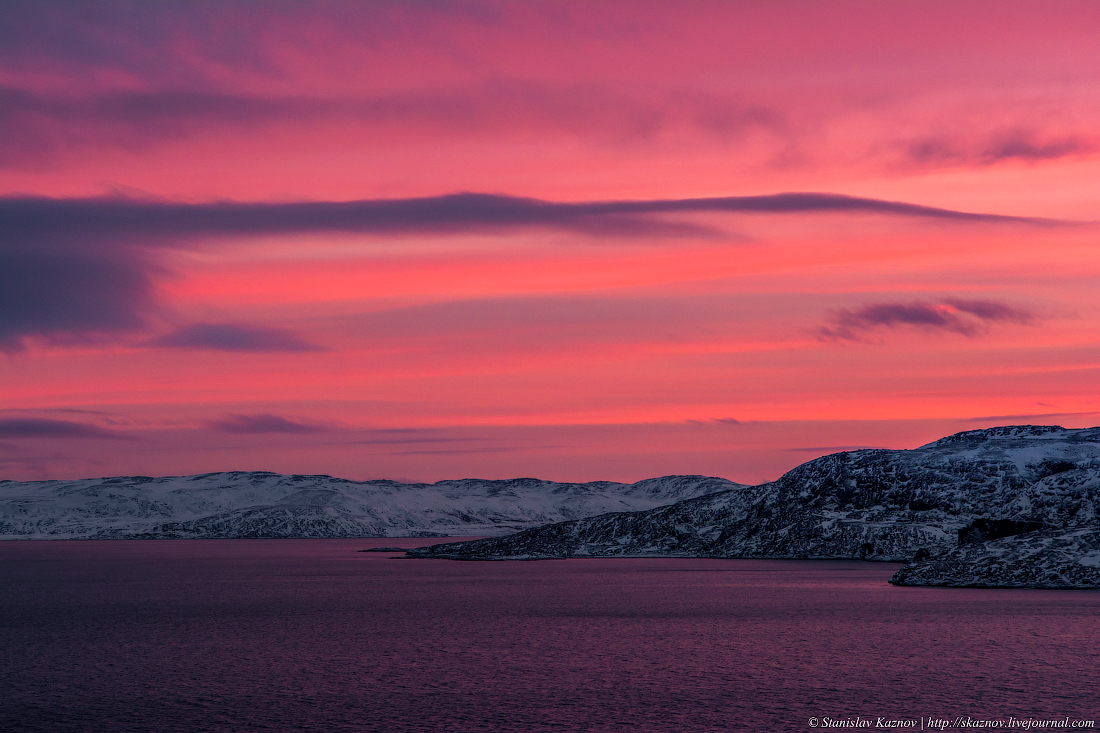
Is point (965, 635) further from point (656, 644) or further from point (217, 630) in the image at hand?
point (217, 630)

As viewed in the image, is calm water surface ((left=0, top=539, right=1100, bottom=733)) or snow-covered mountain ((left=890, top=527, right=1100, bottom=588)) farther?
snow-covered mountain ((left=890, top=527, right=1100, bottom=588))

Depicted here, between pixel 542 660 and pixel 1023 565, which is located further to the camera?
pixel 1023 565

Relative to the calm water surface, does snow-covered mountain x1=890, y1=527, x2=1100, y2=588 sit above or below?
above

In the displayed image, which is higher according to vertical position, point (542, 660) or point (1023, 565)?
point (1023, 565)

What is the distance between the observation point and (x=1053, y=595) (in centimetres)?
12306

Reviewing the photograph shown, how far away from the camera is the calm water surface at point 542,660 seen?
5253 centimetres

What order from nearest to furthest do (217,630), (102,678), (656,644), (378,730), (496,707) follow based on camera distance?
(378,730) → (496,707) → (102,678) → (656,644) → (217,630)

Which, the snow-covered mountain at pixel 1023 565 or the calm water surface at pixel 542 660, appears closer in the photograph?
the calm water surface at pixel 542 660

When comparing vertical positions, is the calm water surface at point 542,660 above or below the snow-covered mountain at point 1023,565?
below

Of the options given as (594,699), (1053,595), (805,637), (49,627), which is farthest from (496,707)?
(1053,595)

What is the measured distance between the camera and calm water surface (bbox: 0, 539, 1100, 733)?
2068 inches

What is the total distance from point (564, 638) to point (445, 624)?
16560 mm

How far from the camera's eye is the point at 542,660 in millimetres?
72875

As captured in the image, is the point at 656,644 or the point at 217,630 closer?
the point at 656,644
